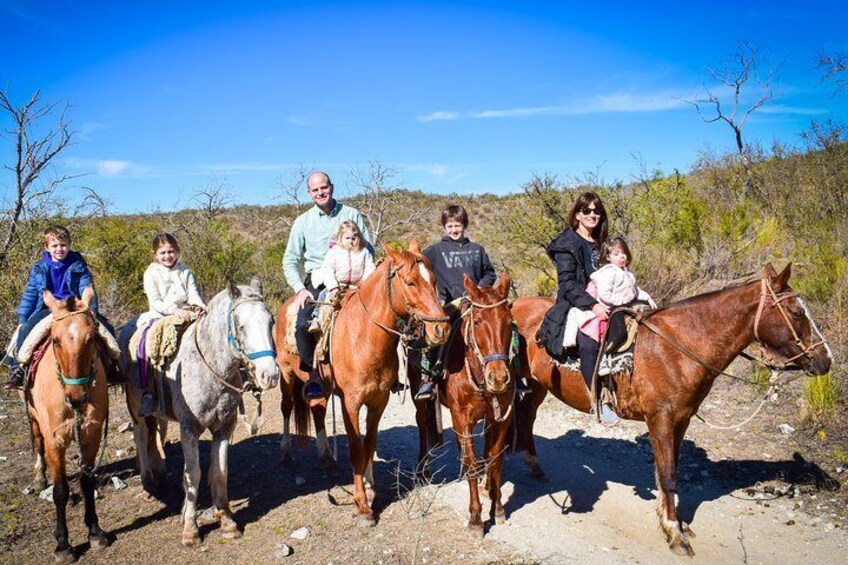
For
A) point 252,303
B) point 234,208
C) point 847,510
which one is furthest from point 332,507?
point 234,208

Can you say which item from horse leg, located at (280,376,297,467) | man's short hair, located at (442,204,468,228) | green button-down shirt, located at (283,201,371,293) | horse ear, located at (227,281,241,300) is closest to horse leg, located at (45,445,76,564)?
horse ear, located at (227,281,241,300)

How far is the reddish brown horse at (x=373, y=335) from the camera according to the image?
15.2ft

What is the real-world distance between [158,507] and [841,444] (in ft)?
25.4

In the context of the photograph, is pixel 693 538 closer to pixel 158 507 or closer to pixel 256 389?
pixel 256 389

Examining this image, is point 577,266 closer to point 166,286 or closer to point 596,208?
point 596,208

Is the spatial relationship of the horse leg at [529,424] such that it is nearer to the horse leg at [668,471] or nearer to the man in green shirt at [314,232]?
the horse leg at [668,471]

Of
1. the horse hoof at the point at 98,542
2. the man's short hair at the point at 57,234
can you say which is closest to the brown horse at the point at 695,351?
the horse hoof at the point at 98,542

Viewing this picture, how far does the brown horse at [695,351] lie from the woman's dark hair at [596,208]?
966 millimetres

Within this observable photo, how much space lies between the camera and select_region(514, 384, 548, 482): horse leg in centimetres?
643

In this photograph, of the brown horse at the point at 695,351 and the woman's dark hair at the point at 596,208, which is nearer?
the brown horse at the point at 695,351

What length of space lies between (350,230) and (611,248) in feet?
8.76

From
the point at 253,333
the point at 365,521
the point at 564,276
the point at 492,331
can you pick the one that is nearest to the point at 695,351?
the point at 564,276

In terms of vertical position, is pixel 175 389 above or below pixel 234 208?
below

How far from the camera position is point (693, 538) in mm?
4992
